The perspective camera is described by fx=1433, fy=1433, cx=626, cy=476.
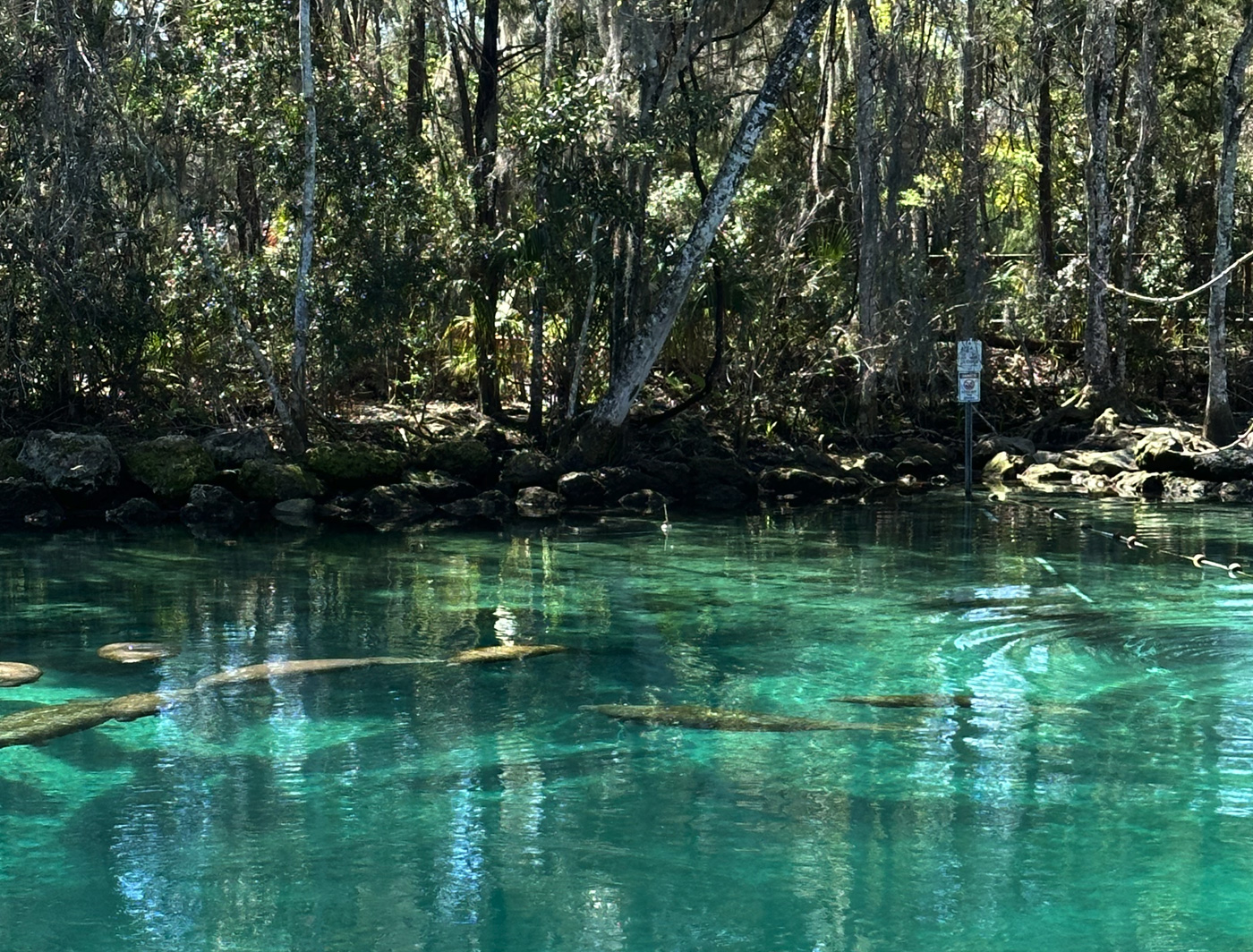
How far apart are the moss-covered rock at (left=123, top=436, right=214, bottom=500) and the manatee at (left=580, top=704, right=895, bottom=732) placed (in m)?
11.4

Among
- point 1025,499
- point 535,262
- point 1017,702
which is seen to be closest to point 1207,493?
point 1025,499

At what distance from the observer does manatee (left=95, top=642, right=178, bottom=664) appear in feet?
31.2

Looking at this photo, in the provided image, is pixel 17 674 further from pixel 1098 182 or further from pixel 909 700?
pixel 1098 182

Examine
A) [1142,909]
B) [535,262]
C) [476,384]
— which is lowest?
[1142,909]

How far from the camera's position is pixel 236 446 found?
19.1 meters

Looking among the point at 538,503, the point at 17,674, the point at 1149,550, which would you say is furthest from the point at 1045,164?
the point at 17,674

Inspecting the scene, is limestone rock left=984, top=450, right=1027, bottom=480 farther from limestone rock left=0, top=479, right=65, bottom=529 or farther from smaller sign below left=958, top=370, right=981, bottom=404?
limestone rock left=0, top=479, right=65, bottom=529

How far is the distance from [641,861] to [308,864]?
1320 millimetres

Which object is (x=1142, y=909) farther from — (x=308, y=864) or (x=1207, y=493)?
(x=1207, y=493)

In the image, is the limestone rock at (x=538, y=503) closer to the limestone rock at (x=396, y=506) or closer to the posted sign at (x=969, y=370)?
the limestone rock at (x=396, y=506)

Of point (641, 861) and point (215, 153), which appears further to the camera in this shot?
point (215, 153)

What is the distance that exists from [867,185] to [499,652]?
573 inches

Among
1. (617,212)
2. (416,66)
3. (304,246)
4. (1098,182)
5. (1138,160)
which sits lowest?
(304,246)

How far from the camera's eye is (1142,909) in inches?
207
